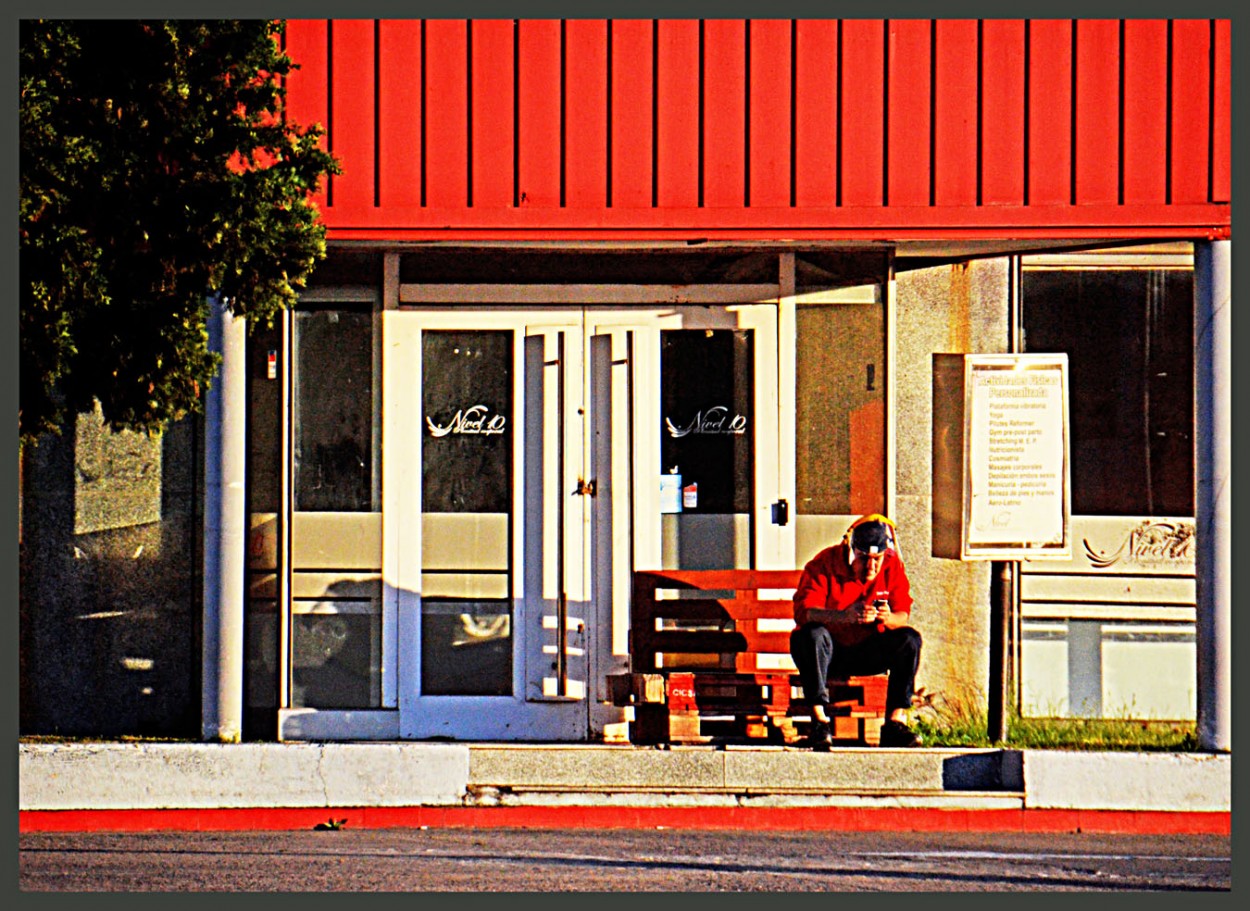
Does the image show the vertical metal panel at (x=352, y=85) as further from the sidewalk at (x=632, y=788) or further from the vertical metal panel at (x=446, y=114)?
the sidewalk at (x=632, y=788)

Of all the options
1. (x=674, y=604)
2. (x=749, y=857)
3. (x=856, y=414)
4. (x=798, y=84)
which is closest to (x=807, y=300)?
(x=856, y=414)

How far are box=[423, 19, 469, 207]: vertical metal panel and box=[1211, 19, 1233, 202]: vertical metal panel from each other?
4.26m

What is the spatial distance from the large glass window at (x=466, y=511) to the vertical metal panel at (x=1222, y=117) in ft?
14.1

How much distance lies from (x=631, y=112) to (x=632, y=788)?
12.6 ft

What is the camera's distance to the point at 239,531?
9.87m

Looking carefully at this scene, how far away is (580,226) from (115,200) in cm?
258

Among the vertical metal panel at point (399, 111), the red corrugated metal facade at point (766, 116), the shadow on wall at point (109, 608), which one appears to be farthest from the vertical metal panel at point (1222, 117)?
the shadow on wall at point (109, 608)

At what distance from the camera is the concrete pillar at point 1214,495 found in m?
9.54

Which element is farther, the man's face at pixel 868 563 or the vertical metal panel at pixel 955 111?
the man's face at pixel 868 563

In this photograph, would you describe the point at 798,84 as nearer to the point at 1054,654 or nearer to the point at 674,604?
the point at 674,604

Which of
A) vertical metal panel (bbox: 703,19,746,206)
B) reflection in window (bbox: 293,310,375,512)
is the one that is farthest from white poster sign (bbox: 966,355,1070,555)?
reflection in window (bbox: 293,310,375,512)

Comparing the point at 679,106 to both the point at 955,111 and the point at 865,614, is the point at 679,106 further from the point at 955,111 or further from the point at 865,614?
the point at 865,614

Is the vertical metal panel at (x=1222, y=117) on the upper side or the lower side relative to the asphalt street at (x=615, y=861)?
upper

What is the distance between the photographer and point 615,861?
8172mm
